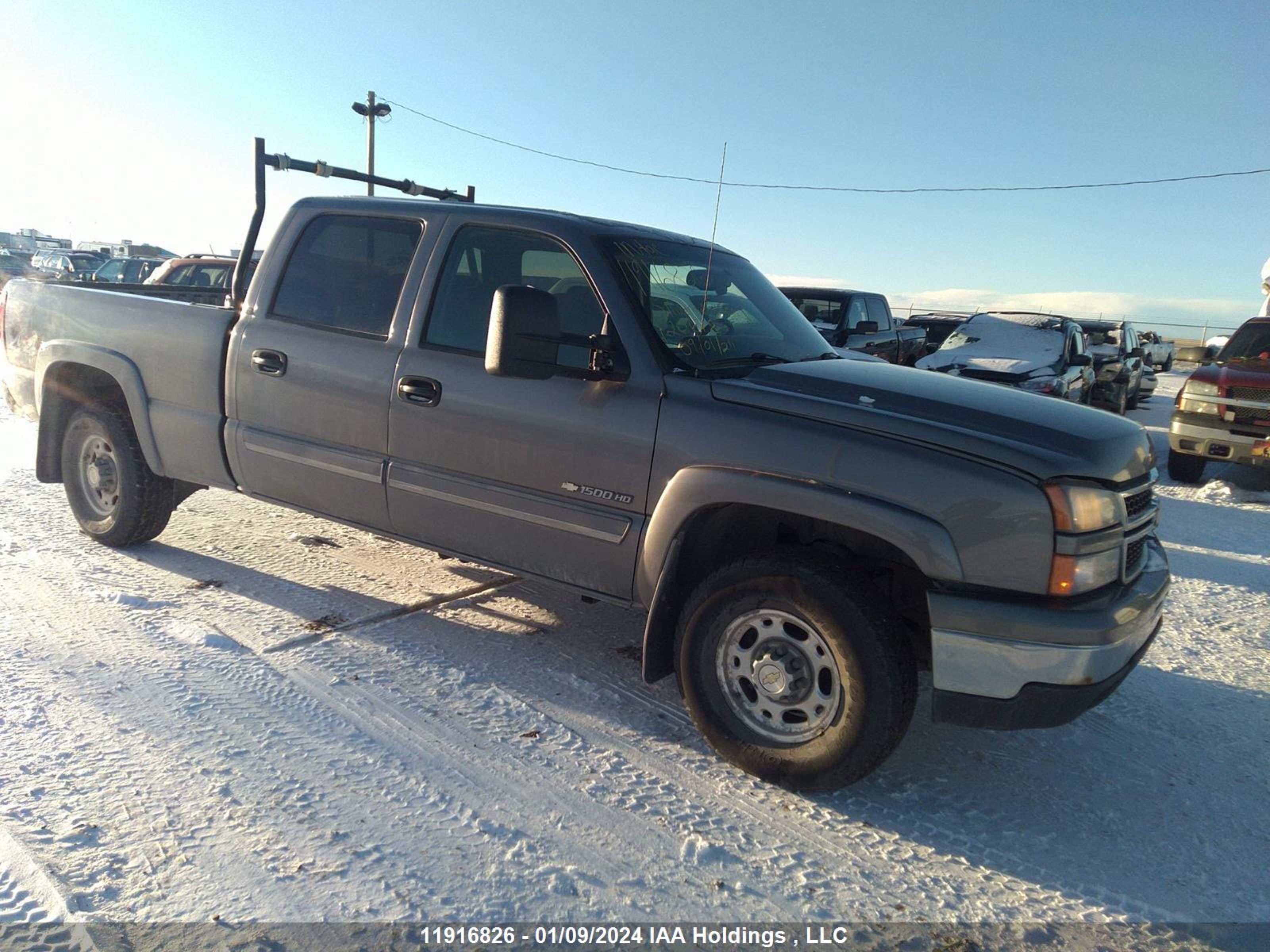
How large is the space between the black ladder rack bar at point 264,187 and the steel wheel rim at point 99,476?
1.20 meters

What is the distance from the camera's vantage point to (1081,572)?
2.69 metres

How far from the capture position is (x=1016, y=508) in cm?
262

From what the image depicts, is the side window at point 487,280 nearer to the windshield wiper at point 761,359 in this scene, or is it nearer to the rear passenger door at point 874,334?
the windshield wiper at point 761,359

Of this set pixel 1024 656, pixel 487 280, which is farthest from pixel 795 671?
pixel 487 280

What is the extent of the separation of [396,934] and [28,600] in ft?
9.94

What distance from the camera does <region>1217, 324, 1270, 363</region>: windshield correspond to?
9.33 metres

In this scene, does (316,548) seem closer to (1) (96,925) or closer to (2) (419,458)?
(2) (419,458)

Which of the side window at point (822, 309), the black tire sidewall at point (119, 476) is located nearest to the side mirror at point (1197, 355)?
the side window at point (822, 309)

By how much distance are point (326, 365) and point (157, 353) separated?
1.22 meters

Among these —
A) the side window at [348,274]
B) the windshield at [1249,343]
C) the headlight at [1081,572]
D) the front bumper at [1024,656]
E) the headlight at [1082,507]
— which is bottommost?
the front bumper at [1024,656]

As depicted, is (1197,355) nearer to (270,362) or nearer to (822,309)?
(822,309)

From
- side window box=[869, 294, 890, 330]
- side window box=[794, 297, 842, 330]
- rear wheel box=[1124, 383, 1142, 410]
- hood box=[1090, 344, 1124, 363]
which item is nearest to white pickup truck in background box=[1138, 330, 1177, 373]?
rear wheel box=[1124, 383, 1142, 410]

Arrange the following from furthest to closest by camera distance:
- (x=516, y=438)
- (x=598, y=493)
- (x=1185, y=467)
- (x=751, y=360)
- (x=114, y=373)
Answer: (x=1185, y=467)
(x=114, y=373)
(x=751, y=360)
(x=516, y=438)
(x=598, y=493)

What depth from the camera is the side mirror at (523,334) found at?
3137 mm
